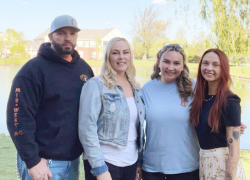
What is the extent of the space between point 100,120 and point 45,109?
0.36 m

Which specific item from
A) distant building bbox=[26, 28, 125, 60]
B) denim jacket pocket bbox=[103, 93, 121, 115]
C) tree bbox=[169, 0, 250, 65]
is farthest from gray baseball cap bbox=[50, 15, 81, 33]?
distant building bbox=[26, 28, 125, 60]

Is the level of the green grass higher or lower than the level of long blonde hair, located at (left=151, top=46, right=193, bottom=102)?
lower

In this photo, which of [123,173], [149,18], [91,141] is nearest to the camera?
[91,141]

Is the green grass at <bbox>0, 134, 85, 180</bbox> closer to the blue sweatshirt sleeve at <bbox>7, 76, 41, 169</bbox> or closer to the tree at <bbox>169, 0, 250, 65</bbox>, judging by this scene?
the blue sweatshirt sleeve at <bbox>7, 76, 41, 169</bbox>

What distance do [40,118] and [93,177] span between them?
51cm

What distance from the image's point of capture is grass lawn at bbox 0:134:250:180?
3566 millimetres

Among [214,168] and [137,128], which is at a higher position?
[137,128]

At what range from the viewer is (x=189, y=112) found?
1.62 meters

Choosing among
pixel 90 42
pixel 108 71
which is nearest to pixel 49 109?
pixel 108 71

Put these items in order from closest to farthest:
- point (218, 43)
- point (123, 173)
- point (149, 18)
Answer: point (123, 173), point (218, 43), point (149, 18)

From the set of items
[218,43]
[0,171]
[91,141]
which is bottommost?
[0,171]

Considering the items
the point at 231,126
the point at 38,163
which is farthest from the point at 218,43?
the point at 38,163

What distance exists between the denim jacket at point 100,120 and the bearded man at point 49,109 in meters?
0.12

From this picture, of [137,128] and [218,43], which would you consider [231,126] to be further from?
[218,43]
